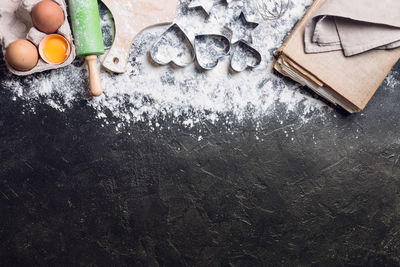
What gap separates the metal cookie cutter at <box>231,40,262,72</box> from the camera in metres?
1.31

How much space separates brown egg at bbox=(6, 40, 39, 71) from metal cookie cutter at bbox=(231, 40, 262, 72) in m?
0.60

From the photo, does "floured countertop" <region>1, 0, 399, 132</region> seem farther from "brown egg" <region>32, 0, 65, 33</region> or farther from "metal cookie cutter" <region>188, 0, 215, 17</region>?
"brown egg" <region>32, 0, 65, 33</region>

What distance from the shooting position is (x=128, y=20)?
4.10ft

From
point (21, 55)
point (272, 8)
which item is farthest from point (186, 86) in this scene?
point (21, 55)

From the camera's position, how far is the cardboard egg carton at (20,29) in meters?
1.14

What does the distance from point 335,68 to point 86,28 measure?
0.79 meters

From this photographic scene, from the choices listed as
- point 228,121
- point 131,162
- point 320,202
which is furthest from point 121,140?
point 320,202

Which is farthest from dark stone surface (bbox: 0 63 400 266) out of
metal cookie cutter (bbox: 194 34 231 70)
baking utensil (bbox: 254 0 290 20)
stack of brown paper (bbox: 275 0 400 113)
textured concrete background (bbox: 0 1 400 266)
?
baking utensil (bbox: 254 0 290 20)

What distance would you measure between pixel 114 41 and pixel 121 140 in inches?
12.3

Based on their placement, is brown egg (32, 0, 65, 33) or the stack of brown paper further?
the stack of brown paper

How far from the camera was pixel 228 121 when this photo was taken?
52.9 inches

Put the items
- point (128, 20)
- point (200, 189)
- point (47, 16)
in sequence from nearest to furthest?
point (47, 16)
point (128, 20)
point (200, 189)

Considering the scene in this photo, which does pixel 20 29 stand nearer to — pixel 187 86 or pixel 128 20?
pixel 128 20

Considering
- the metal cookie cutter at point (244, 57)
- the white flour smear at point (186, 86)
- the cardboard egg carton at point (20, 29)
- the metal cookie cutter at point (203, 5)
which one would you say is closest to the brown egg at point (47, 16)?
the cardboard egg carton at point (20, 29)
